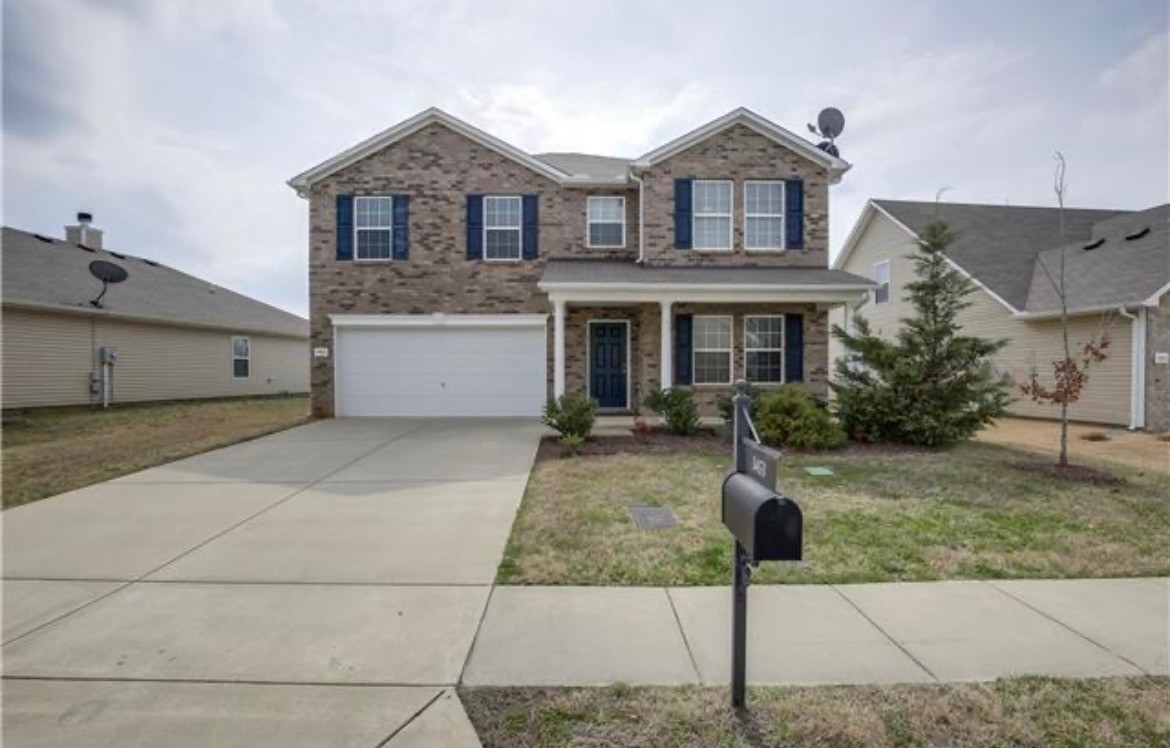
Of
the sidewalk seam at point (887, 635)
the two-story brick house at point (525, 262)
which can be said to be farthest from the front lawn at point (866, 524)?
the two-story brick house at point (525, 262)

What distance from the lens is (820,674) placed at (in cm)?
298

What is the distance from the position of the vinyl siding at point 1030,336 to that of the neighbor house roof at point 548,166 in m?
3.41

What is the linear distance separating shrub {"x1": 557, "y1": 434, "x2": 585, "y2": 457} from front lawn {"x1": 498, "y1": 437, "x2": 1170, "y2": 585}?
1.99ft

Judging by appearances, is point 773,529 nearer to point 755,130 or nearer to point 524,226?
point 524,226

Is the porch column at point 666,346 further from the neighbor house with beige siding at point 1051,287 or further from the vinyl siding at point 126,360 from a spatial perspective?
the vinyl siding at point 126,360

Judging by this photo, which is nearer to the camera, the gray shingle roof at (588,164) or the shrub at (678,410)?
the shrub at (678,410)

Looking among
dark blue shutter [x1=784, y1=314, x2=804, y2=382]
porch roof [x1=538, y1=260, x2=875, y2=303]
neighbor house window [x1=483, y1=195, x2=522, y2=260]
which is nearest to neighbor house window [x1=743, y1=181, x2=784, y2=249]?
porch roof [x1=538, y1=260, x2=875, y2=303]

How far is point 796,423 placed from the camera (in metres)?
9.75

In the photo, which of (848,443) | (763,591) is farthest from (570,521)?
(848,443)

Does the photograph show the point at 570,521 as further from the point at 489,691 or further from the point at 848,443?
the point at 848,443

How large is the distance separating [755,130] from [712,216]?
89.8 inches

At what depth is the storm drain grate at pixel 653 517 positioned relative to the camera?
217 inches

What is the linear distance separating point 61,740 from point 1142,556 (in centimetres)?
712

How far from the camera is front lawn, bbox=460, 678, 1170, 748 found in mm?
2461
